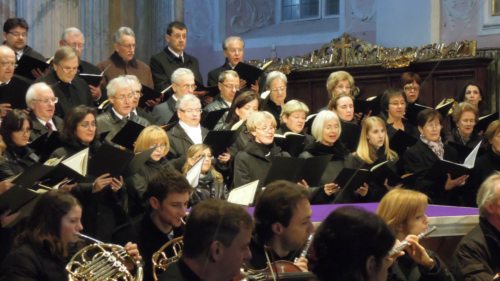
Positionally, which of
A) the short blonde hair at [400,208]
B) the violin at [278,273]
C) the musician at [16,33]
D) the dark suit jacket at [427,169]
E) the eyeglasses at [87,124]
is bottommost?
the dark suit jacket at [427,169]

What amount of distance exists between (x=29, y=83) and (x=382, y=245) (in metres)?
4.57

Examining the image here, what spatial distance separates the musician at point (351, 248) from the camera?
304 centimetres

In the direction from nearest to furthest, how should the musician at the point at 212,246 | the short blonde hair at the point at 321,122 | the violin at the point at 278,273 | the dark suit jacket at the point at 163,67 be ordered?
the musician at the point at 212,246, the violin at the point at 278,273, the short blonde hair at the point at 321,122, the dark suit jacket at the point at 163,67

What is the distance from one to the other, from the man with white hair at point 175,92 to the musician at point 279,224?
13.3 feet

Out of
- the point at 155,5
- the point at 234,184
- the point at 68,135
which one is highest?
the point at 155,5

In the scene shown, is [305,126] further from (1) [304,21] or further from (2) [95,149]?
(1) [304,21]

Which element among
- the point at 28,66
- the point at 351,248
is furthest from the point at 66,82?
the point at 351,248

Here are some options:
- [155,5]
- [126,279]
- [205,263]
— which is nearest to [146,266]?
[126,279]

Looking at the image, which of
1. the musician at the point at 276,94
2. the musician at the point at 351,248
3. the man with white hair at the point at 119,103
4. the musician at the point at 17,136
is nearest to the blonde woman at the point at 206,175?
the man with white hair at the point at 119,103

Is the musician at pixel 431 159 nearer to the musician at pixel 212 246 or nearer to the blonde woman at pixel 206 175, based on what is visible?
the blonde woman at pixel 206 175

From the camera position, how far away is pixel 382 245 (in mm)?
3104

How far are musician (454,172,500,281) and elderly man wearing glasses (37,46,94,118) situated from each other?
11.8 feet

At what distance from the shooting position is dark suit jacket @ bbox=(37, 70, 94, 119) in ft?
24.4

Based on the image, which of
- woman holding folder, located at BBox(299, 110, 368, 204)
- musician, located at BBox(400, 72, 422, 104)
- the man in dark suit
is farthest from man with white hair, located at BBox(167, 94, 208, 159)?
musician, located at BBox(400, 72, 422, 104)
